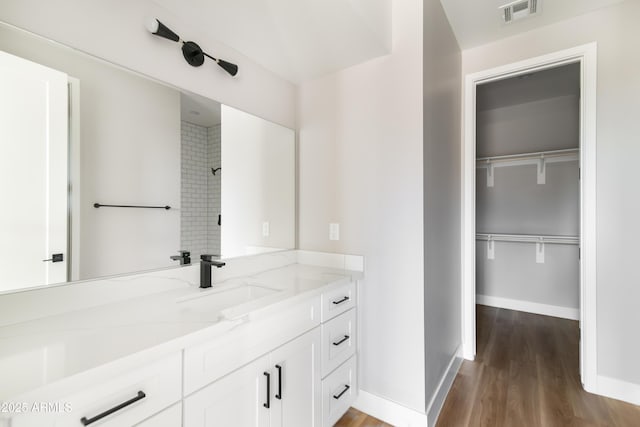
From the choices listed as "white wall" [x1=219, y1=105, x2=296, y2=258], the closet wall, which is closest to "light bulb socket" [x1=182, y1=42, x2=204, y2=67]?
"white wall" [x1=219, y1=105, x2=296, y2=258]

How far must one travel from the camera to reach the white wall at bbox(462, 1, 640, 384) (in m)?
1.92

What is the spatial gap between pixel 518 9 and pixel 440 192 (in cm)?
142

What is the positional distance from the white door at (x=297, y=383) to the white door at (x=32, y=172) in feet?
3.05

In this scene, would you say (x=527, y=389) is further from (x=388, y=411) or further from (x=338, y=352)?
(x=338, y=352)

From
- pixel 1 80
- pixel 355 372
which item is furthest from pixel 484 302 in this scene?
pixel 1 80

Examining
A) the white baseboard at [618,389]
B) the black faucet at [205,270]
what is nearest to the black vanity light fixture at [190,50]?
the black faucet at [205,270]

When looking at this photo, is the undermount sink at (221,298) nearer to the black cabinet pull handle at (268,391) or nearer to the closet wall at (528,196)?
the black cabinet pull handle at (268,391)

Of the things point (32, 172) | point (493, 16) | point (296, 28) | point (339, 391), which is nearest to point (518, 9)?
point (493, 16)

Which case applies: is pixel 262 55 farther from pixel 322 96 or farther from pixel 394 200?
pixel 394 200

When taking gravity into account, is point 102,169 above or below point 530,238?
above

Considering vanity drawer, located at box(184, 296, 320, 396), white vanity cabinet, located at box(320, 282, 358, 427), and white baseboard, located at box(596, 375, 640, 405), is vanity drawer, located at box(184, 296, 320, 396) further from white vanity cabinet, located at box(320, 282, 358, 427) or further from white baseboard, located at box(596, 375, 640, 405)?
white baseboard, located at box(596, 375, 640, 405)

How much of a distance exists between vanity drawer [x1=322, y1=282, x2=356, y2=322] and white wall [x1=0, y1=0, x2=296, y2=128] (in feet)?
4.16

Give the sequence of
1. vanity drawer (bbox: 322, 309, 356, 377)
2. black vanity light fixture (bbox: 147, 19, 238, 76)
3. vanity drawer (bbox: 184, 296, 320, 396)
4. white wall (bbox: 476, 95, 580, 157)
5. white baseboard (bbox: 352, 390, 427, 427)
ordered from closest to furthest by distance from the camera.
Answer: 1. vanity drawer (bbox: 184, 296, 320, 396)
2. black vanity light fixture (bbox: 147, 19, 238, 76)
3. vanity drawer (bbox: 322, 309, 356, 377)
4. white baseboard (bbox: 352, 390, 427, 427)
5. white wall (bbox: 476, 95, 580, 157)

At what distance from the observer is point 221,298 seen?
1.38 meters
